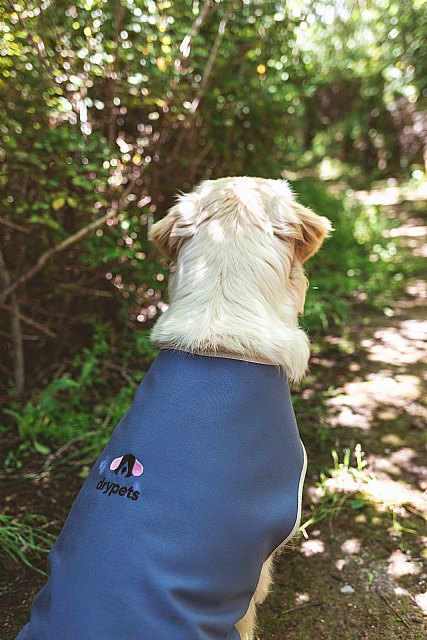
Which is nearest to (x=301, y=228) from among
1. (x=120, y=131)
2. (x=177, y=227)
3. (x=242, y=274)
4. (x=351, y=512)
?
(x=242, y=274)

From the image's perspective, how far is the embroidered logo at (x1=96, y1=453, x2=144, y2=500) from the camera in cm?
153

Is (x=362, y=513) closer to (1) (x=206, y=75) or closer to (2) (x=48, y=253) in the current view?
(2) (x=48, y=253)

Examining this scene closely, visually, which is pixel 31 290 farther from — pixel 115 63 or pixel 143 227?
pixel 115 63

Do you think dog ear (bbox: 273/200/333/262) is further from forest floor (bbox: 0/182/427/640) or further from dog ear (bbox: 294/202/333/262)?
forest floor (bbox: 0/182/427/640)

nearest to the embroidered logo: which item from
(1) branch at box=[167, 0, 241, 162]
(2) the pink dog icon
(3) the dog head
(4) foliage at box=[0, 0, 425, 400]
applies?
(2) the pink dog icon

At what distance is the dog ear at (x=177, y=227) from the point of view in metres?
2.24

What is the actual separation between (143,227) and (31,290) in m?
1.03

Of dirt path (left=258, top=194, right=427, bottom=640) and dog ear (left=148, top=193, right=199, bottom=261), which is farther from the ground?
dog ear (left=148, top=193, right=199, bottom=261)

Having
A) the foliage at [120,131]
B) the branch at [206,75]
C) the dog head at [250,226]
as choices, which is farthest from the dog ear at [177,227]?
the branch at [206,75]

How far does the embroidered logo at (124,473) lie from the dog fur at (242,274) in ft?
1.45

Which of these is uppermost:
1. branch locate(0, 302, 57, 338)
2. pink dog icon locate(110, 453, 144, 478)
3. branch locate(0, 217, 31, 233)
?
branch locate(0, 217, 31, 233)

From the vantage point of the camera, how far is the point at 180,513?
1.50m

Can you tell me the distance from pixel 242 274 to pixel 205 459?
2.43ft

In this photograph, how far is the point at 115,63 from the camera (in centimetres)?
332
